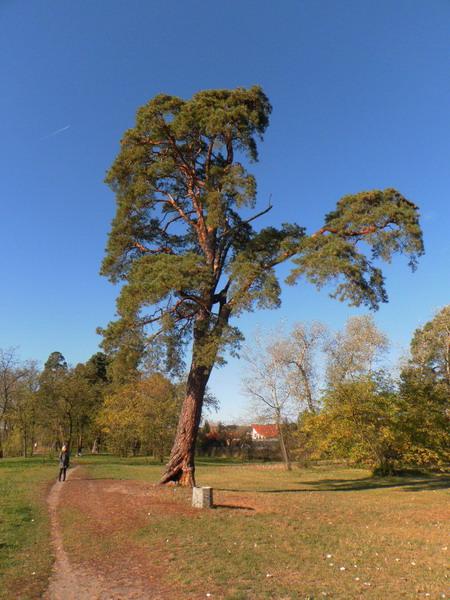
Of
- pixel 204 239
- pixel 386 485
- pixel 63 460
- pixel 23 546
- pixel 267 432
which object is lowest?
pixel 267 432

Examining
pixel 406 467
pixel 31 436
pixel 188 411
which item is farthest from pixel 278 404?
pixel 31 436

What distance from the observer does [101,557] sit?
6664 mm

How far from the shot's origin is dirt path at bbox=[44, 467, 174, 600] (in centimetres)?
516

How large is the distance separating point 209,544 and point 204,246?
39.2ft

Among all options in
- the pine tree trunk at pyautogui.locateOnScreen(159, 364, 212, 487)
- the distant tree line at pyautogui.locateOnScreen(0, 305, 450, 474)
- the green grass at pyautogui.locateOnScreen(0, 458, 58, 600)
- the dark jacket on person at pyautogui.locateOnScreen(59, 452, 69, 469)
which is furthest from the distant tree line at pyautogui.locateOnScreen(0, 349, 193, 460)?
the green grass at pyautogui.locateOnScreen(0, 458, 58, 600)

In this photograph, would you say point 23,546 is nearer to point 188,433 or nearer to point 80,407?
point 188,433

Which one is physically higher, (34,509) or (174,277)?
(174,277)

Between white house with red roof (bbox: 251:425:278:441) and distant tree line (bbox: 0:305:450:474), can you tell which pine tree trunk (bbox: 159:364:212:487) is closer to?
distant tree line (bbox: 0:305:450:474)

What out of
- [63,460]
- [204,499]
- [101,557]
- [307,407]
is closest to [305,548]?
[101,557]

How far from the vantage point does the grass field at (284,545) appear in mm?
5234

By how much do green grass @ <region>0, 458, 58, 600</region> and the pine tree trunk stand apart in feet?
15.8

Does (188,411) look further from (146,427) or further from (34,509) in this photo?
(146,427)

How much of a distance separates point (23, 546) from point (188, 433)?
8.28m

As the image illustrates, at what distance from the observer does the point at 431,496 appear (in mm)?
13969
